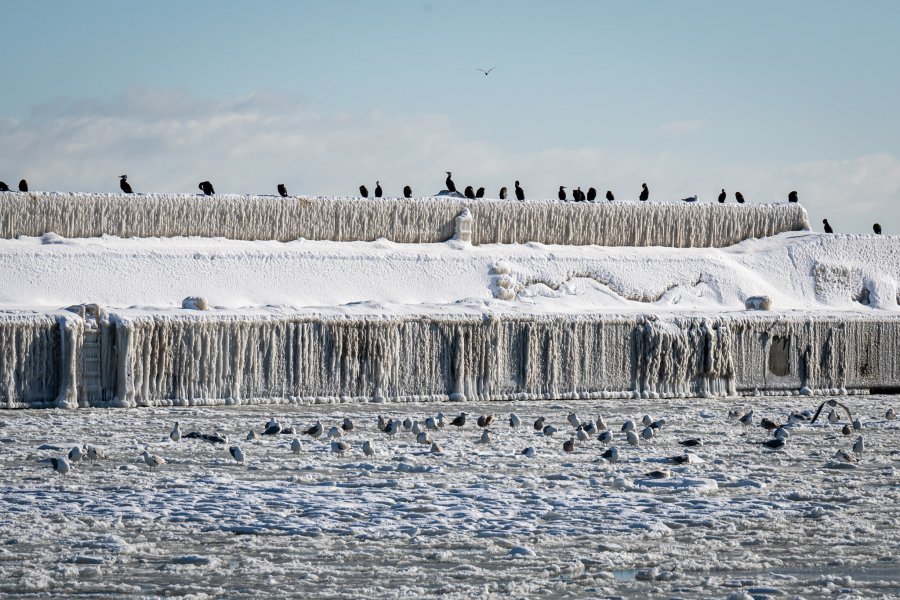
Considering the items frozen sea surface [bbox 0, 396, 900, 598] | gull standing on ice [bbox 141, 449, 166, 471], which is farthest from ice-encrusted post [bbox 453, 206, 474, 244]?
gull standing on ice [bbox 141, 449, 166, 471]

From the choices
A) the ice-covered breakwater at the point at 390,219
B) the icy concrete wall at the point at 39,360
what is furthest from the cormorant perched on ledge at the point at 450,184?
the icy concrete wall at the point at 39,360

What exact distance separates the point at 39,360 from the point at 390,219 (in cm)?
1161

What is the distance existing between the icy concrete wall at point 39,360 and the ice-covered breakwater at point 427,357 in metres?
0.02

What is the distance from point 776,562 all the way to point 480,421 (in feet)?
27.1

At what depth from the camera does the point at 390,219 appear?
97.9ft

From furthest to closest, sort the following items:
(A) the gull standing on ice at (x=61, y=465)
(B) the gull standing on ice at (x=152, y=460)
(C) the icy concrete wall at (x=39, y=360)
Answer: (C) the icy concrete wall at (x=39, y=360) < (B) the gull standing on ice at (x=152, y=460) < (A) the gull standing on ice at (x=61, y=465)

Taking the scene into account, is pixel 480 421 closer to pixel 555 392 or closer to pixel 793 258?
pixel 555 392

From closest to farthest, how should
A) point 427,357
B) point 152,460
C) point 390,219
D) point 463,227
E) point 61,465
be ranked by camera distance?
point 61,465 → point 152,460 → point 427,357 → point 390,219 → point 463,227

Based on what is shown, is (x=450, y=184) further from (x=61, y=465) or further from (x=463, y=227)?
(x=61, y=465)

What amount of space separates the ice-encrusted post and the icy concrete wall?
1189cm

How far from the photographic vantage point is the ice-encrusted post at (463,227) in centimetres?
3002

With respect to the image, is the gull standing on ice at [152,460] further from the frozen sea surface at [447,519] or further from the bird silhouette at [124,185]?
the bird silhouette at [124,185]

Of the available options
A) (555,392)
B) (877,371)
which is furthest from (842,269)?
(555,392)

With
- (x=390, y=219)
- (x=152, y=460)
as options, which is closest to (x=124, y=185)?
(x=390, y=219)
